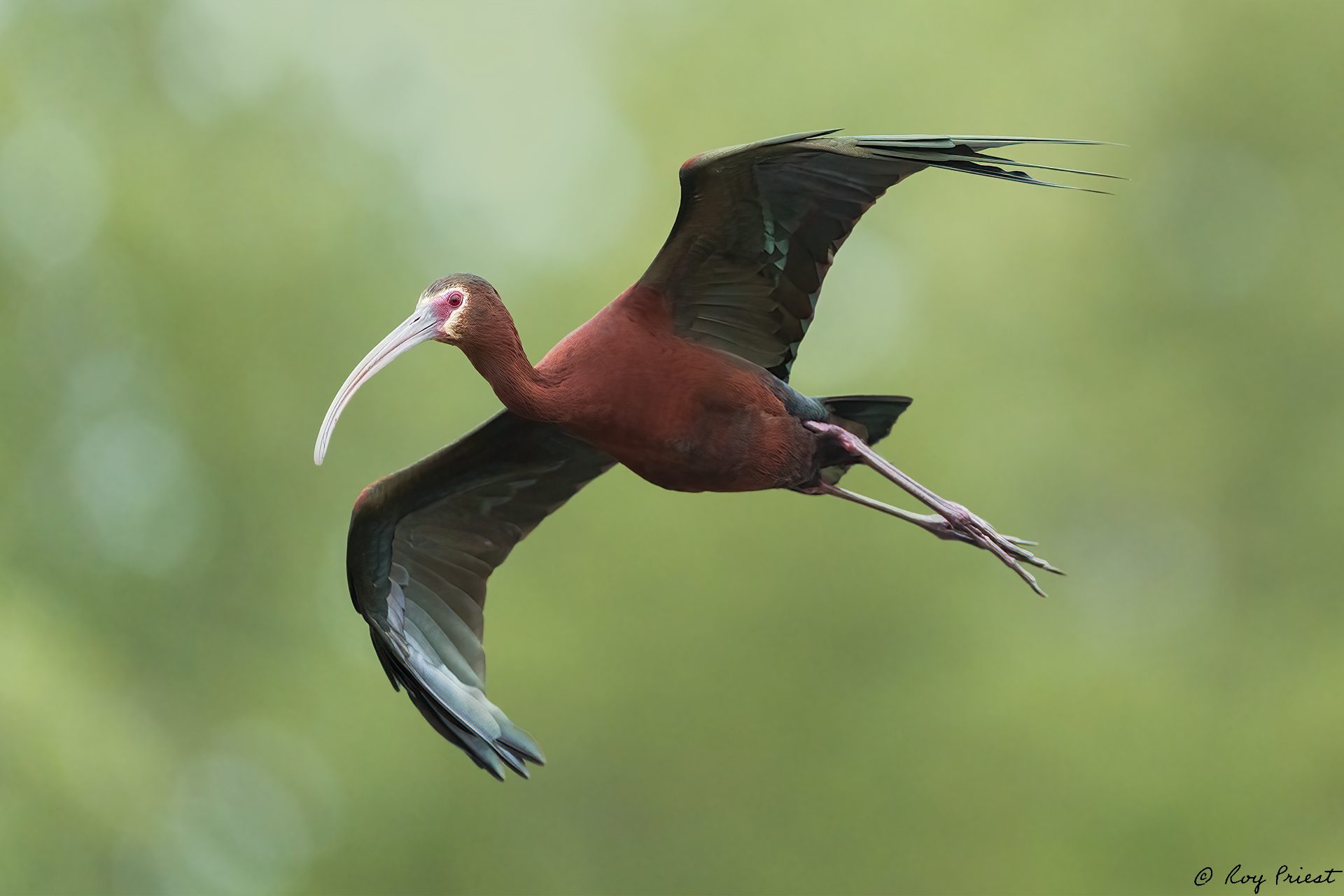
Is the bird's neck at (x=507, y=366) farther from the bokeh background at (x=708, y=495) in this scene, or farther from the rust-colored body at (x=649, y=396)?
the bokeh background at (x=708, y=495)

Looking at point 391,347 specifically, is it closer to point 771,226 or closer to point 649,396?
point 649,396

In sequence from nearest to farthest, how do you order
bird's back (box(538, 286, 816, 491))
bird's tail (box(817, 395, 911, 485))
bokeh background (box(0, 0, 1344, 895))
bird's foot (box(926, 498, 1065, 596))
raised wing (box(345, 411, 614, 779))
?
bird's back (box(538, 286, 816, 491))
bird's foot (box(926, 498, 1065, 596))
bird's tail (box(817, 395, 911, 485))
raised wing (box(345, 411, 614, 779))
bokeh background (box(0, 0, 1344, 895))

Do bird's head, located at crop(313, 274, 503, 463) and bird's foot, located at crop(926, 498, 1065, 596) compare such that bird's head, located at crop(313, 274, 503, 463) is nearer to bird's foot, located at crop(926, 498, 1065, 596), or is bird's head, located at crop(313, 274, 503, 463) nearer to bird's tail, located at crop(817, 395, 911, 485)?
bird's tail, located at crop(817, 395, 911, 485)

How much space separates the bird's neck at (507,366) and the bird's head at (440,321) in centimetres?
5

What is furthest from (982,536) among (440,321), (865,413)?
(440,321)

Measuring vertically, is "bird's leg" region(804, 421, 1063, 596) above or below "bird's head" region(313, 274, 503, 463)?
below

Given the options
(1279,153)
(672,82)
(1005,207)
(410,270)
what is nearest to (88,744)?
(410,270)

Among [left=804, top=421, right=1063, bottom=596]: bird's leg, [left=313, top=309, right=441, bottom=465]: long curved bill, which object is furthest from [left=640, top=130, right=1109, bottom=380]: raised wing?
[left=313, top=309, right=441, bottom=465]: long curved bill

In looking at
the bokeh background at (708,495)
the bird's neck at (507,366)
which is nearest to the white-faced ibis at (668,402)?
the bird's neck at (507,366)

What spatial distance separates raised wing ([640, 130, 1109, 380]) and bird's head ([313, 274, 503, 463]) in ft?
2.25

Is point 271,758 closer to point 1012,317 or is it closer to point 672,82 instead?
point 672,82

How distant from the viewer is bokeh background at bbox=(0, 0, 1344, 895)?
16.5 m

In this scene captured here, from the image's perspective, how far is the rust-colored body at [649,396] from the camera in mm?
5406

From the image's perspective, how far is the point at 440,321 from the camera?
5391 mm
